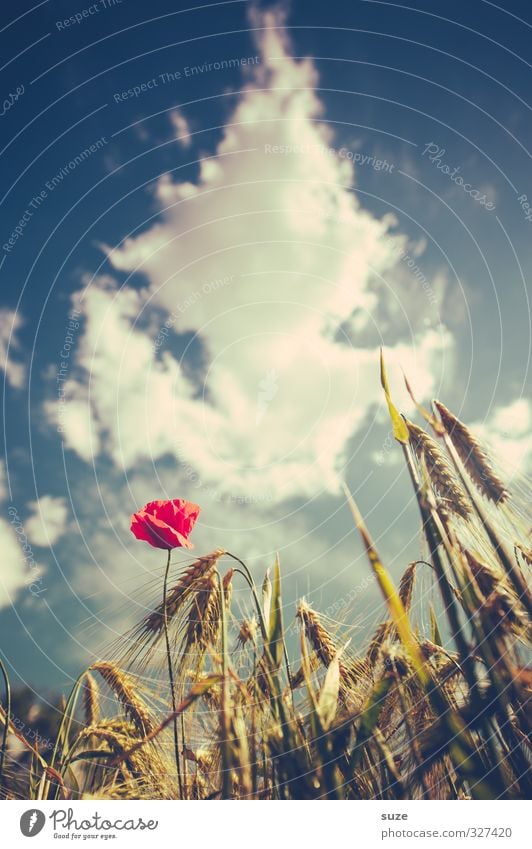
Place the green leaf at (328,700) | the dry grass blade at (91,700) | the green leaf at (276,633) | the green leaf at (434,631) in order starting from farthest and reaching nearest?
the dry grass blade at (91,700), the green leaf at (434,631), the green leaf at (276,633), the green leaf at (328,700)

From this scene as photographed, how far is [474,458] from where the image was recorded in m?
2.71

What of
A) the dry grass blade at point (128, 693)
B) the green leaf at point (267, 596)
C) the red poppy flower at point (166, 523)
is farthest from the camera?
the dry grass blade at point (128, 693)

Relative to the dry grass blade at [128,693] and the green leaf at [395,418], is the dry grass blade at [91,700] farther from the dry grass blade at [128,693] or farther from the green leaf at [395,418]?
the green leaf at [395,418]

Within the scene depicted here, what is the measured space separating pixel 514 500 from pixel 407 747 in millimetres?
1334

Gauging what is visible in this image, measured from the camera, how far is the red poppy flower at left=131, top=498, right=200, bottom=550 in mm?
2680

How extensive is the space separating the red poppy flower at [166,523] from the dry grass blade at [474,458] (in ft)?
5.19

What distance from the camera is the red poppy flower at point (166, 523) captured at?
268cm

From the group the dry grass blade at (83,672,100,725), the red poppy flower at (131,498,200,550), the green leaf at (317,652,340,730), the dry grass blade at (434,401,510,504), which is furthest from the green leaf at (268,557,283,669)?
the dry grass blade at (83,672,100,725)

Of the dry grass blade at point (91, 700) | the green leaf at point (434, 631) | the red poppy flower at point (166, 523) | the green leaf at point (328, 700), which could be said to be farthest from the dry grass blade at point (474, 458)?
the dry grass blade at point (91, 700)

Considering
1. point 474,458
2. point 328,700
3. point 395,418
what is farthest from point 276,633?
point 474,458

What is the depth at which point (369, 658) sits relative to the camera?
2.61 metres

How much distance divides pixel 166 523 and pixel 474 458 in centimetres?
182
